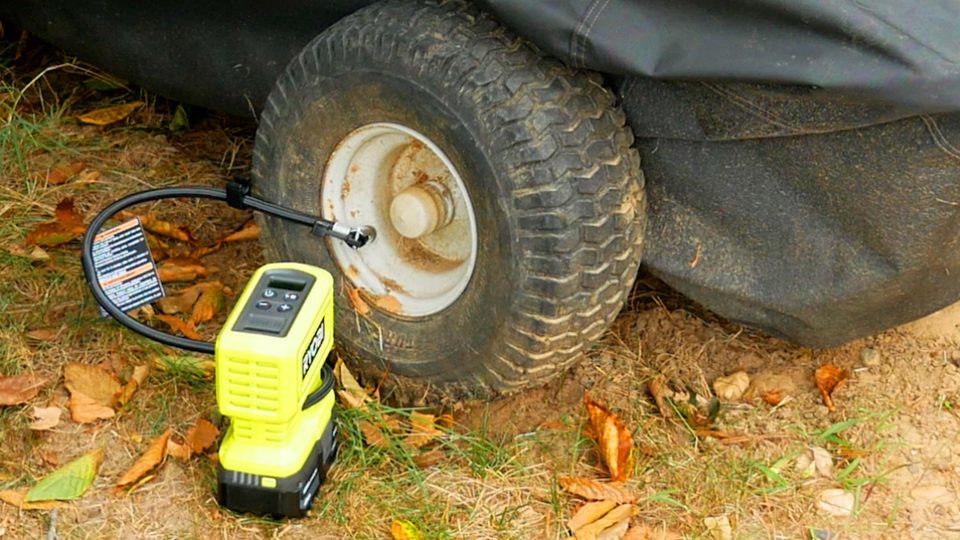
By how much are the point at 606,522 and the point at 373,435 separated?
0.54m

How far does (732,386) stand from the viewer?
2.71 meters

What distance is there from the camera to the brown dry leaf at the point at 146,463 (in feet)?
7.97

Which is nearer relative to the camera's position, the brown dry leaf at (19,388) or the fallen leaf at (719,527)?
the fallen leaf at (719,527)

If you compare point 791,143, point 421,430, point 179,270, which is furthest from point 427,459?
point 791,143

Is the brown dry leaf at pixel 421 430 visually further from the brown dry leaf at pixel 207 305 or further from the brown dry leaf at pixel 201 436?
the brown dry leaf at pixel 207 305

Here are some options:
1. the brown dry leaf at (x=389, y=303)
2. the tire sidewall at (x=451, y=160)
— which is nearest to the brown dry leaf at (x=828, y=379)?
the tire sidewall at (x=451, y=160)

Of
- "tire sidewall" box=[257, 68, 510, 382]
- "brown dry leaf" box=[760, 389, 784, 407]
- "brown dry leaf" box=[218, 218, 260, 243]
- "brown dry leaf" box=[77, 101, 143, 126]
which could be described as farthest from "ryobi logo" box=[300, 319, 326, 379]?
"brown dry leaf" box=[77, 101, 143, 126]

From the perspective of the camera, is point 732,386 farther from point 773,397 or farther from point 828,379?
point 828,379

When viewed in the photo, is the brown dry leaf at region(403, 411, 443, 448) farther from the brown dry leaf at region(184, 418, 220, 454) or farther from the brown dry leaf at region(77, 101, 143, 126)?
the brown dry leaf at region(77, 101, 143, 126)

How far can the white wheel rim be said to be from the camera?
102 inches

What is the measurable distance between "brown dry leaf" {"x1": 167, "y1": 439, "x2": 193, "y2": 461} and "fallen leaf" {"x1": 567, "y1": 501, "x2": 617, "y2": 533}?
80 centimetres

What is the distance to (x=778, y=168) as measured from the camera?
2146mm

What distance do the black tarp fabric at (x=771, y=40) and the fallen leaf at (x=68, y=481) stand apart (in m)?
1.25

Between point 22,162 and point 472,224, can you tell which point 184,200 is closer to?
point 22,162
